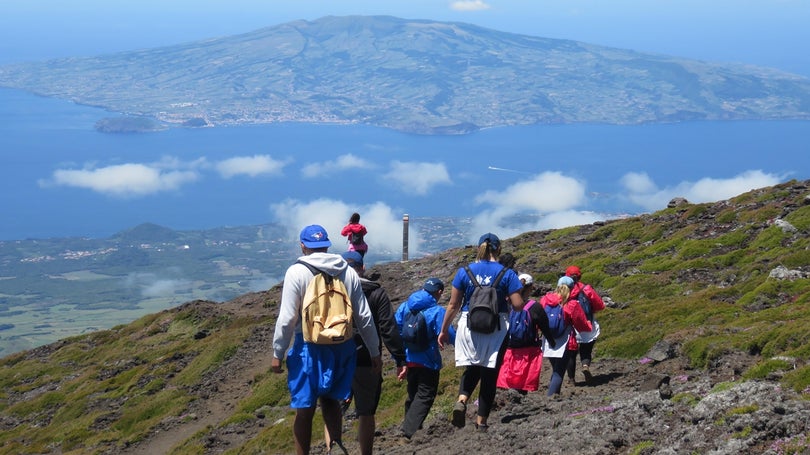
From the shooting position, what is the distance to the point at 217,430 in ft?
60.0

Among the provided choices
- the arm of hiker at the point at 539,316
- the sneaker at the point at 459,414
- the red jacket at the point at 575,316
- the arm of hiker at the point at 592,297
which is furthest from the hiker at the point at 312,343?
the arm of hiker at the point at 592,297

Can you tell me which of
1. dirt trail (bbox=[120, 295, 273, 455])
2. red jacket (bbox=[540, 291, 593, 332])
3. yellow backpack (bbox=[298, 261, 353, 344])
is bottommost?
dirt trail (bbox=[120, 295, 273, 455])

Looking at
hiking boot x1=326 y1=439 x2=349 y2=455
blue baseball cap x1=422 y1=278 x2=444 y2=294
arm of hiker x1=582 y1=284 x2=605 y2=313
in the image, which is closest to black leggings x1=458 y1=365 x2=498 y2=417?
blue baseball cap x1=422 y1=278 x2=444 y2=294

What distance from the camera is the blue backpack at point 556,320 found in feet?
43.7

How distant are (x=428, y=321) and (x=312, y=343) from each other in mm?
2683

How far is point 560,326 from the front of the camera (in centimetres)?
1334

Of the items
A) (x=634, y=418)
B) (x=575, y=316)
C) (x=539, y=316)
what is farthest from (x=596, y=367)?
(x=634, y=418)

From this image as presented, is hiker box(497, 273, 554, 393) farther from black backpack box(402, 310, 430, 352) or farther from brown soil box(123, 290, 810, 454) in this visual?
black backpack box(402, 310, 430, 352)

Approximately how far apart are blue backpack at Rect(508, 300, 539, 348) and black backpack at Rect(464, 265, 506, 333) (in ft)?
5.10

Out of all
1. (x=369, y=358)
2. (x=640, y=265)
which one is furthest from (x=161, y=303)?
(x=369, y=358)

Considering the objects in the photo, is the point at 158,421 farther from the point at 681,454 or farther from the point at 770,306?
the point at 681,454

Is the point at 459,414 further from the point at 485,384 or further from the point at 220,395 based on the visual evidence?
the point at 220,395

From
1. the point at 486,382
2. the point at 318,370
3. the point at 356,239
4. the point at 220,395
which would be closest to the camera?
the point at 318,370

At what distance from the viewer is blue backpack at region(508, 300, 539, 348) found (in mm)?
12031
